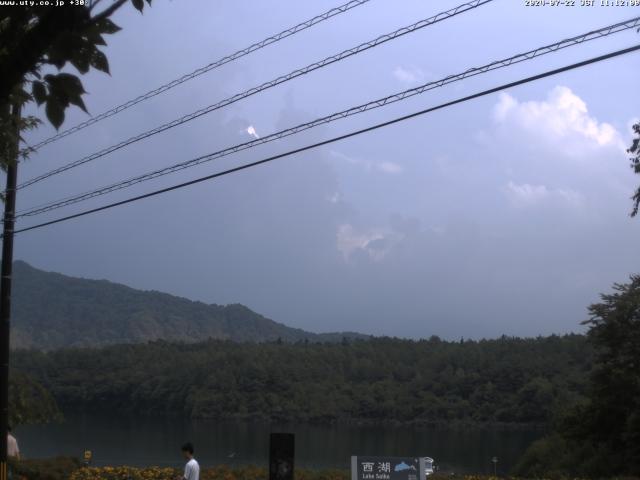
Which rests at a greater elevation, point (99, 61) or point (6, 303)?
point (6, 303)

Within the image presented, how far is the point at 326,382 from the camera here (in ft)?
338

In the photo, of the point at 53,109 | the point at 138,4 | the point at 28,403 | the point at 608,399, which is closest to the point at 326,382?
the point at 608,399

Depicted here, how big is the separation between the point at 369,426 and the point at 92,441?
3825 cm

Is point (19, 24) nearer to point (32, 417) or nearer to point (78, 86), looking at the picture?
point (78, 86)

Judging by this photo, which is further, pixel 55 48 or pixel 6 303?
pixel 6 303

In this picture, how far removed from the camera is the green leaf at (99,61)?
4.07 metres

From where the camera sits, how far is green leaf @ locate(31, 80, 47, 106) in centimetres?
397

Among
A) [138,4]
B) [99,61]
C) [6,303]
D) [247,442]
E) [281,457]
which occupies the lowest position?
[247,442]

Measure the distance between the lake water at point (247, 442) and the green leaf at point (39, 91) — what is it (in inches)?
1436

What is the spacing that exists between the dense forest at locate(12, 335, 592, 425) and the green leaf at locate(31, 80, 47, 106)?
7517 centimetres

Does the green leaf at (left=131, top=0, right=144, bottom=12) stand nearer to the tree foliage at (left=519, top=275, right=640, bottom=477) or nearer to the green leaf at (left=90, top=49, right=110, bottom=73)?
the green leaf at (left=90, top=49, right=110, bottom=73)

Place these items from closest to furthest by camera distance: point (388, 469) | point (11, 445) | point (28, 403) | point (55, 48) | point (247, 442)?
point (55, 48), point (388, 469), point (11, 445), point (28, 403), point (247, 442)

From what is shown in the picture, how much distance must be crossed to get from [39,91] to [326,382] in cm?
10071

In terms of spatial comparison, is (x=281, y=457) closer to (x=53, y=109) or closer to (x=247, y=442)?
(x=53, y=109)
